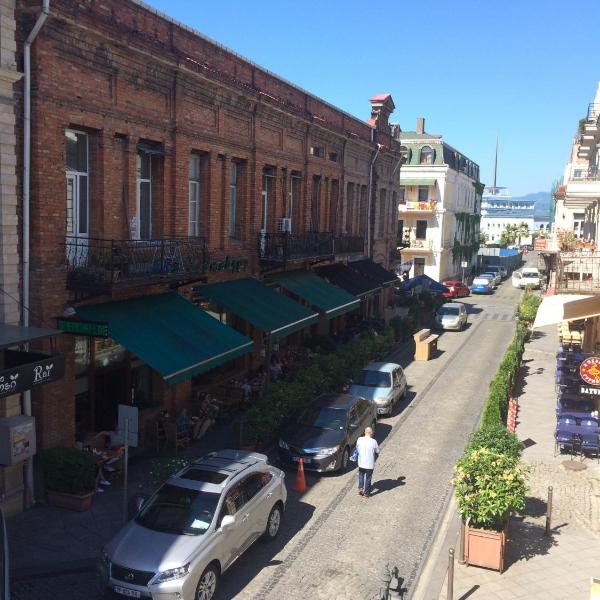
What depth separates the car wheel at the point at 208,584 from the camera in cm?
960

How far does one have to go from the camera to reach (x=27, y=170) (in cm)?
1250

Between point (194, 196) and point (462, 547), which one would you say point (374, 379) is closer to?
point (194, 196)

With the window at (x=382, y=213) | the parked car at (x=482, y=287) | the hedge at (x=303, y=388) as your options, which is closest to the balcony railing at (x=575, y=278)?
the hedge at (x=303, y=388)

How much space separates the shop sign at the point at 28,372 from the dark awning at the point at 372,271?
21.5m

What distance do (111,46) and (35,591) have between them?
10.9 metres

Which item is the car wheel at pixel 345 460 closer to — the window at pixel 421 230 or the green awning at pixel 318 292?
the green awning at pixel 318 292

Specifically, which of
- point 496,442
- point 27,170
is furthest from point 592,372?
point 27,170

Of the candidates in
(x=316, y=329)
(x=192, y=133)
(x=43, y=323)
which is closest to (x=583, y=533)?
(x=43, y=323)

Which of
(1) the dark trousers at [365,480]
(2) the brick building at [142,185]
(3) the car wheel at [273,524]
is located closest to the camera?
(3) the car wheel at [273,524]

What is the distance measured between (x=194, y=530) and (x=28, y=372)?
146 inches

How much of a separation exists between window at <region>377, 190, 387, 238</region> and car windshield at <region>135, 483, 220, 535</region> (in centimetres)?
2815

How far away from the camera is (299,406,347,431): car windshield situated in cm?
1617

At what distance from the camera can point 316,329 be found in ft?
97.0

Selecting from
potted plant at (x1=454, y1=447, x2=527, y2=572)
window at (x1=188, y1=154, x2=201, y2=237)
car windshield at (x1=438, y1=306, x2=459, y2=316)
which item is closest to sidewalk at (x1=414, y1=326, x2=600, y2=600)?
potted plant at (x1=454, y1=447, x2=527, y2=572)
